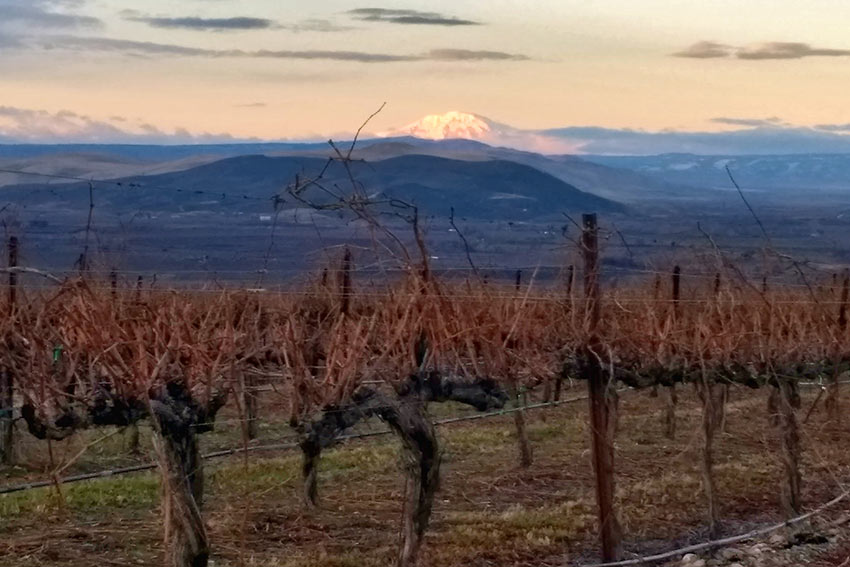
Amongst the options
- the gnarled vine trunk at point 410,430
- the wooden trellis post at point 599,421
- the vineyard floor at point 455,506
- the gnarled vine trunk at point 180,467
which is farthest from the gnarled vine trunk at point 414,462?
the gnarled vine trunk at point 180,467

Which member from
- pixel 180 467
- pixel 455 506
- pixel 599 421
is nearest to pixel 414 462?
pixel 599 421

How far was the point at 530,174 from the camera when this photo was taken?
184 meters

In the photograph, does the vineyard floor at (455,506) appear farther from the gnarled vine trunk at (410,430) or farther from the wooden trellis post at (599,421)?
the wooden trellis post at (599,421)

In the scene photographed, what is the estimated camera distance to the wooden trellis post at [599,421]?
9180mm

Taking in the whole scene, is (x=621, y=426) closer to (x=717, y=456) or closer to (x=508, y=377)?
(x=717, y=456)

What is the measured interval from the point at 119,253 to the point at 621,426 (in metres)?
11.0

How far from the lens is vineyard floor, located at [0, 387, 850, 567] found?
10336 mm

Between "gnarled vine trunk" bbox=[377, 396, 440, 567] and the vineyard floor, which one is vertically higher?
"gnarled vine trunk" bbox=[377, 396, 440, 567]

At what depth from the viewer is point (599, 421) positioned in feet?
30.4

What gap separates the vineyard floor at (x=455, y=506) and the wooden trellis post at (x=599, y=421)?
1199mm

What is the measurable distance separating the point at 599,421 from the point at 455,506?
13.2ft

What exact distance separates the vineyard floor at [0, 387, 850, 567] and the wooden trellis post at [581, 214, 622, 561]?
120cm

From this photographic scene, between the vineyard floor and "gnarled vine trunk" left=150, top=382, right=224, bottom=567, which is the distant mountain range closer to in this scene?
the vineyard floor

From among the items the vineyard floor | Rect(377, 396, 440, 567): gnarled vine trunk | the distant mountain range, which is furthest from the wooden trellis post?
the distant mountain range
